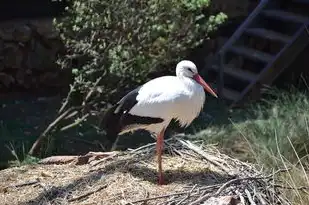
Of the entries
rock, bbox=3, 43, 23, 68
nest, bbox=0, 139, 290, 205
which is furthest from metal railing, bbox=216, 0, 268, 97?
nest, bbox=0, 139, 290, 205

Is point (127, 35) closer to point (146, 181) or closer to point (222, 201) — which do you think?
point (146, 181)

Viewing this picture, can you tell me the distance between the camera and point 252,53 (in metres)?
8.95

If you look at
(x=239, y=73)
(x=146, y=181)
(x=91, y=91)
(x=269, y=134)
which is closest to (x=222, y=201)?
(x=146, y=181)

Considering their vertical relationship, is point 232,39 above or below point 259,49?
above

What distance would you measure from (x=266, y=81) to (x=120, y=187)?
4.65m

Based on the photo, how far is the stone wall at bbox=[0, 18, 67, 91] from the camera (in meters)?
8.81

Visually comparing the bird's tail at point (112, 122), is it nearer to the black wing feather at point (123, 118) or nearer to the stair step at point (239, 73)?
the black wing feather at point (123, 118)

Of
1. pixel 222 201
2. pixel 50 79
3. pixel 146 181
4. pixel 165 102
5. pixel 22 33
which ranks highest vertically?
pixel 165 102

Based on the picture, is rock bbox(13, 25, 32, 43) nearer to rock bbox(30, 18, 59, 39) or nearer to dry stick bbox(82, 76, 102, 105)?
rock bbox(30, 18, 59, 39)

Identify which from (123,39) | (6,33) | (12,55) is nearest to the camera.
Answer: (123,39)

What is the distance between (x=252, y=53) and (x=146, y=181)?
465 cm

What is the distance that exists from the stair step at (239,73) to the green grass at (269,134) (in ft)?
3.85

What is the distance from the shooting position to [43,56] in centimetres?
899

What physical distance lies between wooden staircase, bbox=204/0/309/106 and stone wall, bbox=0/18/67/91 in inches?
73.1
